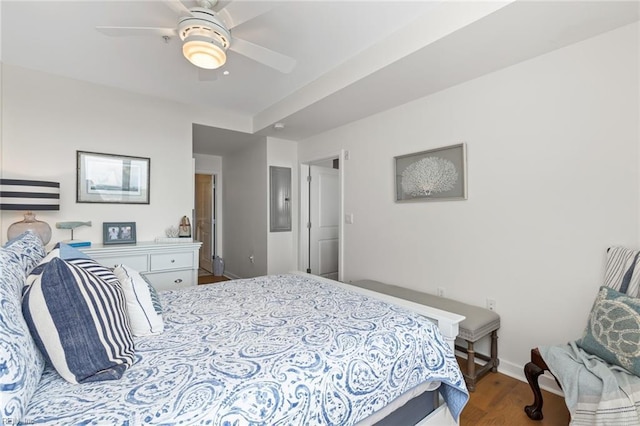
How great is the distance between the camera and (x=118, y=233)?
9.83 feet

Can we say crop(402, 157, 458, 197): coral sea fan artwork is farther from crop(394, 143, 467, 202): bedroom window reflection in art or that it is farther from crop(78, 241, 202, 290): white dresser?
crop(78, 241, 202, 290): white dresser

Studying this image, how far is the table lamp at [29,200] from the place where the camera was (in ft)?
7.47

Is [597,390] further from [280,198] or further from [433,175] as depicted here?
[280,198]

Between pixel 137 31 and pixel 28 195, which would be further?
pixel 28 195

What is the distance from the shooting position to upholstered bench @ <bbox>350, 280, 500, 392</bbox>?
204 cm

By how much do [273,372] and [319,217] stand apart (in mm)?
3670

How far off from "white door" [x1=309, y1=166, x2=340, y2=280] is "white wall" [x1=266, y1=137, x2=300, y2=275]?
0.80 ft

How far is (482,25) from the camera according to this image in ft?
5.68

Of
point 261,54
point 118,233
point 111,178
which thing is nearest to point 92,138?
point 111,178

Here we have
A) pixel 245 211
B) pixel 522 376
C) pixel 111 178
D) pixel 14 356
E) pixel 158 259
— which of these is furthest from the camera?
pixel 245 211

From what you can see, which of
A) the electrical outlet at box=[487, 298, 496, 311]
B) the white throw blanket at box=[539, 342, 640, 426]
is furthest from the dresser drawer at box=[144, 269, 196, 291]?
the white throw blanket at box=[539, 342, 640, 426]

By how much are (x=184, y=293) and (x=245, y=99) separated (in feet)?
7.82

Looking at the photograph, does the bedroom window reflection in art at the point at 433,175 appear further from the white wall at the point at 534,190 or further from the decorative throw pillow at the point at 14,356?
the decorative throw pillow at the point at 14,356

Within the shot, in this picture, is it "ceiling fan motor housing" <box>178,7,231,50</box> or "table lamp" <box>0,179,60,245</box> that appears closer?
"ceiling fan motor housing" <box>178,7,231,50</box>
